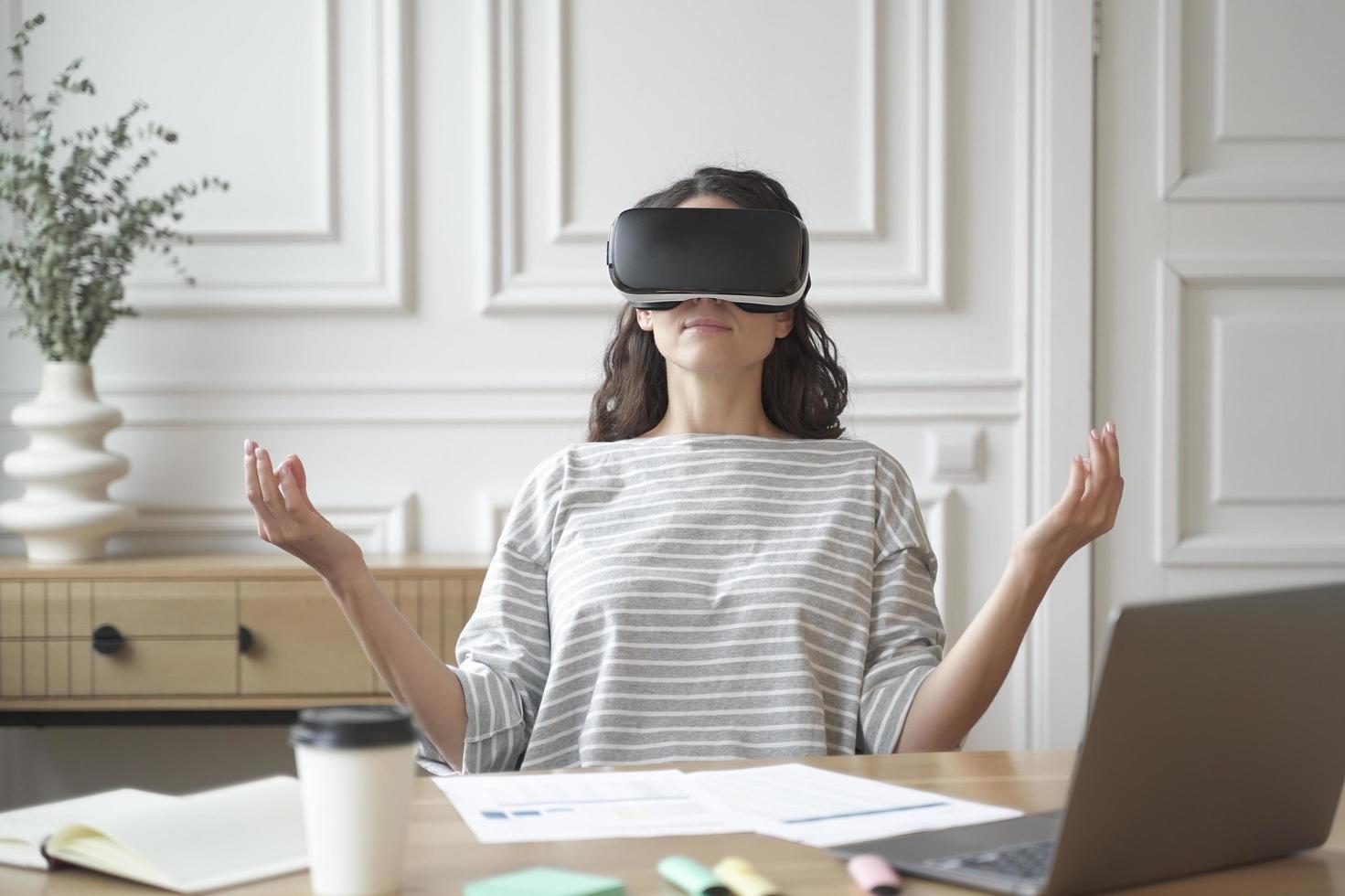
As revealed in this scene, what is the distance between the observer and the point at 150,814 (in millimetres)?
796

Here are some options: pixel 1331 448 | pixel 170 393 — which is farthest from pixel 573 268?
pixel 1331 448

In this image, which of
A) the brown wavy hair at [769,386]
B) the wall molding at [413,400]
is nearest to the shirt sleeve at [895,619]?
the brown wavy hair at [769,386]

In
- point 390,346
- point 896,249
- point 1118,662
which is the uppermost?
point 896,249

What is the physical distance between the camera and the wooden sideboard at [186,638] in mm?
2084

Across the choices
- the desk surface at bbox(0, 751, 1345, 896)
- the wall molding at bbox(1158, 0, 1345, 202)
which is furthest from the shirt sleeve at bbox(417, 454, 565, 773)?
the wall molding at bbox(1158, 0, 1345, 202)

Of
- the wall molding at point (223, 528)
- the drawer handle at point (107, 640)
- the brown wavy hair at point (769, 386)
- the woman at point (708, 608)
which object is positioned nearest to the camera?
the woman at point (708, 608)

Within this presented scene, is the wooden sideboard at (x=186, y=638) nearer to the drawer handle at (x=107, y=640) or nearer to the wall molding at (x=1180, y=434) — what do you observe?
the drawer handle at (x=107, y=640)

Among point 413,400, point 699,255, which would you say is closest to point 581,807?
point 699,255

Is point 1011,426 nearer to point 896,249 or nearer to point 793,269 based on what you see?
point 896,249

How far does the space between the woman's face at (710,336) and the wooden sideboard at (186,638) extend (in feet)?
2.60

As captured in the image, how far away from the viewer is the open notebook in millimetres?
731

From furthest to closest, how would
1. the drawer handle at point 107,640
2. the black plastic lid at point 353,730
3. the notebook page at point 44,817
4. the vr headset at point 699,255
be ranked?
the drawer handle at point 107,640 < the vr headset at point 699,255 < the notebook page at point 44,817 < the black plastic lid at point 353,730

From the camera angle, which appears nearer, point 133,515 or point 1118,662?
point 1118,662

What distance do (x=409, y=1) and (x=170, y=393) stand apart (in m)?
0.85
